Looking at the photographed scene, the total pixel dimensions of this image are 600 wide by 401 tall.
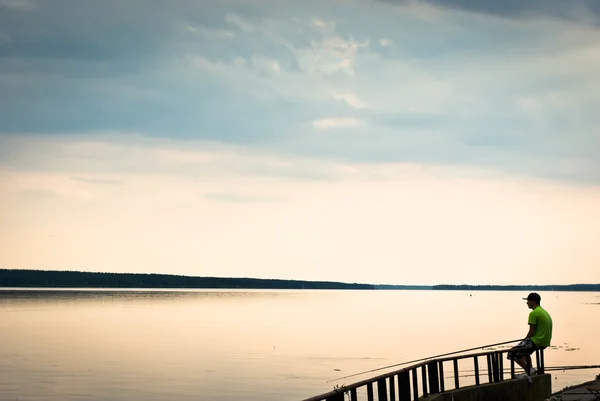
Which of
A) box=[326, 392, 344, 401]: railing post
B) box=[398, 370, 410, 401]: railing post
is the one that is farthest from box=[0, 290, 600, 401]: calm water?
box=[326, 392, 344, 401]: railing post

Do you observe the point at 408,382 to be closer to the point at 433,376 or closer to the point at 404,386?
the point at 404,386

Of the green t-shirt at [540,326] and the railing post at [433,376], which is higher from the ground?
the green t-shirt at [540,326]

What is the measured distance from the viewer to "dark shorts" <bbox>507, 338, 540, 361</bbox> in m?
23.5

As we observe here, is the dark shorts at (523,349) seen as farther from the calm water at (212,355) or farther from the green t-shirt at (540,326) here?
the calm water at (212,355)

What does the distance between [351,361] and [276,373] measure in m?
11.3

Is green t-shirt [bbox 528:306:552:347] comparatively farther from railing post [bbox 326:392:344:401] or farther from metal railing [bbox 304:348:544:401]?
railing post [bbox 326:392:344:401]

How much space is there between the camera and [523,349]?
927 inches

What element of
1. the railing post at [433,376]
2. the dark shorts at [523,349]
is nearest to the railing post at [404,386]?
the railing post at [433,376]

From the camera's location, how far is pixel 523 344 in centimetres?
2358

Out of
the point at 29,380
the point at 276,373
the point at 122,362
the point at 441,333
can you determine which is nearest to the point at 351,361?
the point at 276,373

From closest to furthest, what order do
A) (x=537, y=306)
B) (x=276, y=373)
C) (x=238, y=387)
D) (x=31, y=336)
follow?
(x=537, y=306) → (x=238, y=387) → (x=276, y=373) → (x=31, y=336)

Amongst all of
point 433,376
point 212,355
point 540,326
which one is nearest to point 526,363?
point 540,326

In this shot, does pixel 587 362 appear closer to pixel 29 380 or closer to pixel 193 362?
pixel 193 362

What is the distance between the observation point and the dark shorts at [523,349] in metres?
23.5
